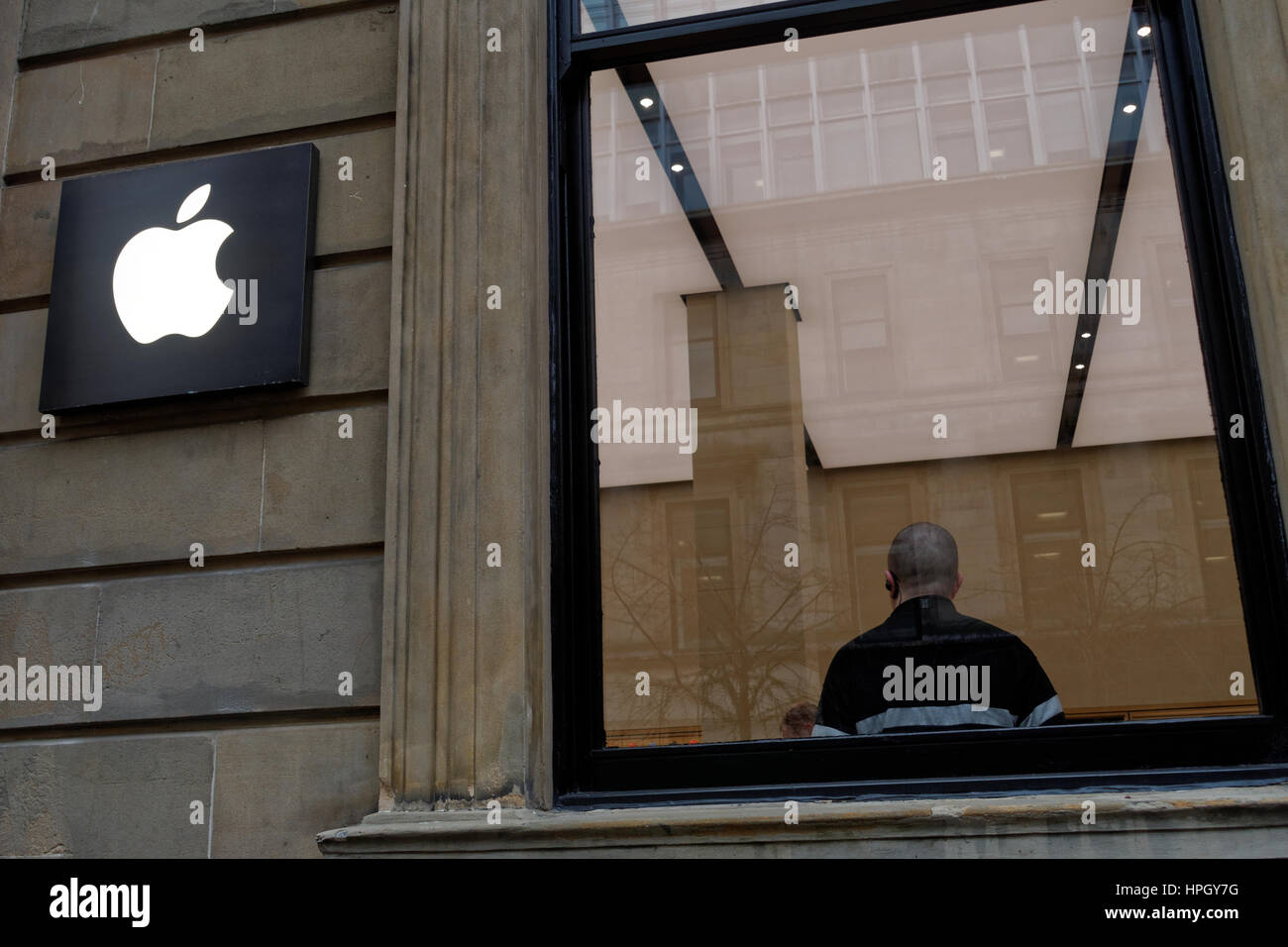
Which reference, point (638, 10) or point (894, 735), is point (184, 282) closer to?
point (638, 10)

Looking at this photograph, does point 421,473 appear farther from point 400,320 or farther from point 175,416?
point 175,416

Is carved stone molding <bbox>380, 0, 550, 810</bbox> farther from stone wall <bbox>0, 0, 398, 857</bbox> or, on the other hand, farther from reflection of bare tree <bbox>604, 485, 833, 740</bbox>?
reflection of bare tree <bbox>604, 485, 833, 740</bbox>

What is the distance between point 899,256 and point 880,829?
4.75m

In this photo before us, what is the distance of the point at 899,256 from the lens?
7.36 m

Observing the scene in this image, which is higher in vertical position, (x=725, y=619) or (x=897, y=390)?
(x=897, y=390)

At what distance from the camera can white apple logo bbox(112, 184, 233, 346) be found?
449 cm

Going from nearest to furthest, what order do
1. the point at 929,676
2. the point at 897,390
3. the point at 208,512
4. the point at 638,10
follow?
the point at 929,676 < the point at 208,512 < the point at 638,10 < the point at 897,390

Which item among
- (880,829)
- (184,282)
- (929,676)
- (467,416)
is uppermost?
(184,282)

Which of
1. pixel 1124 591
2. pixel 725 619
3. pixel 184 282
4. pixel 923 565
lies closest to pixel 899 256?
pixel 725 619

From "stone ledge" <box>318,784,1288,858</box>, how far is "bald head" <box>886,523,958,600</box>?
1.55 metres

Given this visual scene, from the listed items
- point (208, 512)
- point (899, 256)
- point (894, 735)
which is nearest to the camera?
point (894, 735)

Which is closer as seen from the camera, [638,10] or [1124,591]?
[638,10]

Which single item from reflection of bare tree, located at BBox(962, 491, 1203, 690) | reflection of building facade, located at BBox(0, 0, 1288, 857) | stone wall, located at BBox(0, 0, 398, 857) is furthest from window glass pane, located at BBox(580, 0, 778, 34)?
reflection of bare tree, located at BBox(962, 491, 1203, 690)
